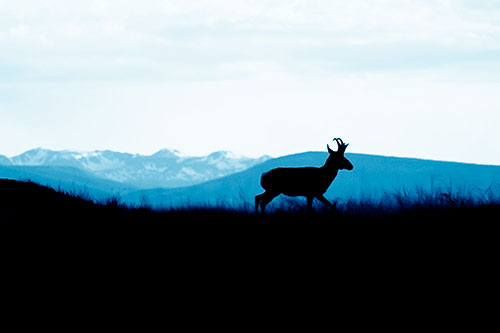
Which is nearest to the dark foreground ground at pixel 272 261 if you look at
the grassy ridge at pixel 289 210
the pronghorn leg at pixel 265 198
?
the grassy ridge at pixel 289 210

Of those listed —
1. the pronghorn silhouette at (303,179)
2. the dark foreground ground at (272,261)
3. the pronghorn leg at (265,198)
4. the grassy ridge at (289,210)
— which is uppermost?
the pronghorn silhouette at (303,179)

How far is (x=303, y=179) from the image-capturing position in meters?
11.8

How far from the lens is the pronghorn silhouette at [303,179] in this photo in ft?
38.2

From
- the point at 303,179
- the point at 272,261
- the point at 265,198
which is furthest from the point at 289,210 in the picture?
the point at 272,261

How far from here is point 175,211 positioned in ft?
38.2

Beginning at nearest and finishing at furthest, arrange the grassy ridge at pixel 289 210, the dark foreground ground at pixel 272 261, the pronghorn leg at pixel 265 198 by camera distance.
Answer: the dark foreground ground at pixel 272 261
the grassy ridge at pixel 289 210
the pronghorn leg at pixel 265 198

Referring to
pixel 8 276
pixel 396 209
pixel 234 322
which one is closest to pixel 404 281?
pixel 234 322

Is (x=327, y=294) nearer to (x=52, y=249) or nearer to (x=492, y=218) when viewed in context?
(x=492, y=218)

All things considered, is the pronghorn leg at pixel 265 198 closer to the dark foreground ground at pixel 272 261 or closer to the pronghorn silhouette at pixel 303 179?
the pronghorn silhouette at pixel 303 179

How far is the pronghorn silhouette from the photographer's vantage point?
1163 centimetres

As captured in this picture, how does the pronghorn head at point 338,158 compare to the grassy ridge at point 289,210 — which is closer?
the grassy ridge at point 289,210

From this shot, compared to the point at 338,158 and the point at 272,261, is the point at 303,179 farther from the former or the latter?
the point at 272,261

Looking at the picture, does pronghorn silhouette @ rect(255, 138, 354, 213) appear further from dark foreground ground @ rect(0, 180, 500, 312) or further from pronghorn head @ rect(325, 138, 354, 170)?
dark foreground ground @ rect(0, 180, 500, 312)

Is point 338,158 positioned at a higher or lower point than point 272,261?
higher
